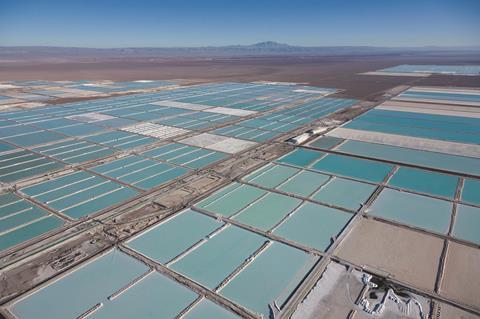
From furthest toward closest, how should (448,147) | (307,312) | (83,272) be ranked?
(448,147)
(83,272)
(307,312)

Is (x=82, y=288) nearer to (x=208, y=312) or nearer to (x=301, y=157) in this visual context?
(x=208, y=312)

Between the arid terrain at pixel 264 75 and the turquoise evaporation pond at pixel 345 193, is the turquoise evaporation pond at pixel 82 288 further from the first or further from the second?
the arid terrain at pixel 264 75

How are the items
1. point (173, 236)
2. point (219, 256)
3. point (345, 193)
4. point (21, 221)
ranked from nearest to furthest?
point (219, 256), point (173, 236), point (21, 221), point (345, 193)

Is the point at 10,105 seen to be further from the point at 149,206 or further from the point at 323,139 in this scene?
the point at 323,139

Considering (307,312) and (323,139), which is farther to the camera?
(323,139)

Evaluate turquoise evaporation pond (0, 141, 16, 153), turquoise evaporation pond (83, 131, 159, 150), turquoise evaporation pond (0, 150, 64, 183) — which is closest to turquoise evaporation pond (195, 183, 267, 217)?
turquoise evaporation pond (83, 131, 159, 150)

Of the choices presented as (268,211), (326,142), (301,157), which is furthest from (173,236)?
(326,142)

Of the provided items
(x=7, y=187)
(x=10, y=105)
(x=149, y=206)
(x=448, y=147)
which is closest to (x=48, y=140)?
(x=7, y=187)
